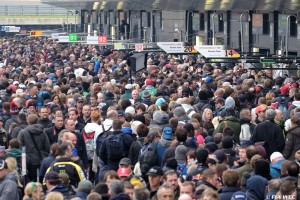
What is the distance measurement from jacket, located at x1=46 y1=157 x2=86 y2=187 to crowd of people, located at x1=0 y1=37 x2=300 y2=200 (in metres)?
0.01

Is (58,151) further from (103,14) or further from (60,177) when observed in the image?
(103,14)

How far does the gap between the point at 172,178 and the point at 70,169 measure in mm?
2123

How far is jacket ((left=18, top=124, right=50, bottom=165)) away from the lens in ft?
66.9

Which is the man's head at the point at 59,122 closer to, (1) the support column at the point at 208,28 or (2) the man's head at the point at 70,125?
(2) the man's head at the point at 70,125

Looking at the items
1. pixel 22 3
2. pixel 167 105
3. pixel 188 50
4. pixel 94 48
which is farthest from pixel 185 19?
pixel 22 3

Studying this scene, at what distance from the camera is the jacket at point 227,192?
49.2 ft

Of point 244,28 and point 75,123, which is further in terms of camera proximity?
point 244,28

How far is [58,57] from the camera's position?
5097cm

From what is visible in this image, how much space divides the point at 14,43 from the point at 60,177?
57.7 m

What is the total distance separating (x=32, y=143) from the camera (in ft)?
67.0

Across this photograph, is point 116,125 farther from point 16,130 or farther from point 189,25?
point 189,25

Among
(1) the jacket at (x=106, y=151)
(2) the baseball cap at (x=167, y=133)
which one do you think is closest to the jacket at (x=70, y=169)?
(2) the baseball cap at (x=167, y=133)

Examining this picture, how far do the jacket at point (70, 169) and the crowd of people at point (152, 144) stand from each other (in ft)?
0.04

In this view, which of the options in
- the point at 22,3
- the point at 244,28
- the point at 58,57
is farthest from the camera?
the point at 22,3
